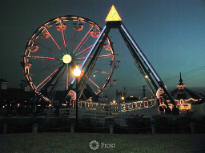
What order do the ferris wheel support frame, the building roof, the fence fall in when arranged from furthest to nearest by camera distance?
the building roof → the ferris wheel support frame → the fence

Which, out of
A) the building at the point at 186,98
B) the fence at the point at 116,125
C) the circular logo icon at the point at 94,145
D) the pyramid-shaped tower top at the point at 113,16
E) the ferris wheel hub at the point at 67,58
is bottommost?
the circular logo icon at the point at 94,145

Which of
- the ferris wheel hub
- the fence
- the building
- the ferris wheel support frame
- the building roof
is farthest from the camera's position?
the building roof

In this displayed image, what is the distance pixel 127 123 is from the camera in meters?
16.5

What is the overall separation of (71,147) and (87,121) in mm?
8203

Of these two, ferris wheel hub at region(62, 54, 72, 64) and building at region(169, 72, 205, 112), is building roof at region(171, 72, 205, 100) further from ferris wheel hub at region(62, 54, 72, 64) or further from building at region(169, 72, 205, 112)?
ferris wheel hub at region(62, 54, 72, 64)

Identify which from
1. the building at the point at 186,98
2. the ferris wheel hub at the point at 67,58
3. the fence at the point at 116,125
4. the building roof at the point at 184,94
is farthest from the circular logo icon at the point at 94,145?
the building roof at the point at 184,94

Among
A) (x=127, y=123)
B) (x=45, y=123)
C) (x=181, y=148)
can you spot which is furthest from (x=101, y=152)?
(x=45, y=123)

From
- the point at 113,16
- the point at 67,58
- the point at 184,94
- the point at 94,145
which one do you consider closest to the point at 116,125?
the point at 94,145

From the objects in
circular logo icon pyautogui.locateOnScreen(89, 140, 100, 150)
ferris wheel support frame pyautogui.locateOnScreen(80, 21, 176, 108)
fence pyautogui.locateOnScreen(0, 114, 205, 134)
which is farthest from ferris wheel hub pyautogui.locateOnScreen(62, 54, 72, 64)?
circular logo icon pyautogui.locateOnScreen(89, 140, 100, 150)

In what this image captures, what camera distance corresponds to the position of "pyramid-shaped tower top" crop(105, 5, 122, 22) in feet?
80.3

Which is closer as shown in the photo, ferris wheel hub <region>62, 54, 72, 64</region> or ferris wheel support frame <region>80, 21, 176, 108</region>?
ferris wheel support frame <region>80, 21, 176, 108</region>

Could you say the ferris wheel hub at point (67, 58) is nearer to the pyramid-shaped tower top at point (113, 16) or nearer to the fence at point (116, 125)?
the pyramid-shaped tower top at point (113, 16)

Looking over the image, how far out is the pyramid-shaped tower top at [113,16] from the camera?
24469mm

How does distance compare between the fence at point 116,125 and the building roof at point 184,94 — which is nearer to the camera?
the fence at point 116,125
